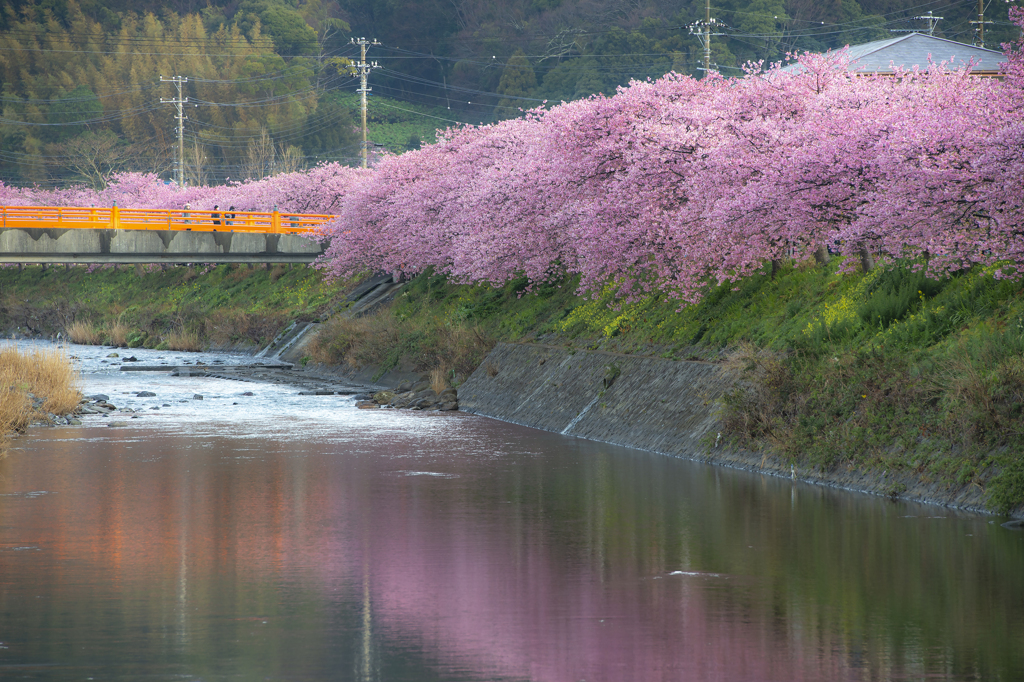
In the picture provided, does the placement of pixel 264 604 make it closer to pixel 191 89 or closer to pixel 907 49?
pixel 907 49

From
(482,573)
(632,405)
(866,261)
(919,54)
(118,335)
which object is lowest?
(482,573)

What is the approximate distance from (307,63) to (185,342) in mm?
70034

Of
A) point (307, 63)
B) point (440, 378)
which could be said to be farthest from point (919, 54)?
point (307, 63)

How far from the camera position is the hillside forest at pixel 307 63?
10544 cm

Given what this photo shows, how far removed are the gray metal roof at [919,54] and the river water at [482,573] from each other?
35527 mm

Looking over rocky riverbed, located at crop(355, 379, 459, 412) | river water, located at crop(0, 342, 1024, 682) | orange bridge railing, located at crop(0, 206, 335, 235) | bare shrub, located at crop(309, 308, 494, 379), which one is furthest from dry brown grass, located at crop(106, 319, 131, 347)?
river water, located at crop(0, 342, 1024, 682)

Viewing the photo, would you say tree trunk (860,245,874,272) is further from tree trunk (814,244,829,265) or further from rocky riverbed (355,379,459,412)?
rocky riverbed (355,379,459,412)

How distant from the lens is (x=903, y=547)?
17047mm

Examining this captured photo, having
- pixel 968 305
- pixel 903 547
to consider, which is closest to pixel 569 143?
pixel 968 305

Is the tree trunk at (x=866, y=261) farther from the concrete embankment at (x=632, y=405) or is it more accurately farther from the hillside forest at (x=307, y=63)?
the hillside forest at (x=307, y=63)

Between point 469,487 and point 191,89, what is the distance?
11263 centimetres

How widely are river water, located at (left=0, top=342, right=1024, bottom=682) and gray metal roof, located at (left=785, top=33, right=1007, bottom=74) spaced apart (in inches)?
1399

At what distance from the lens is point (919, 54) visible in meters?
57.7

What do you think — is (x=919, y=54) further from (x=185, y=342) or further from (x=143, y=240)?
(x=185, y=342)
